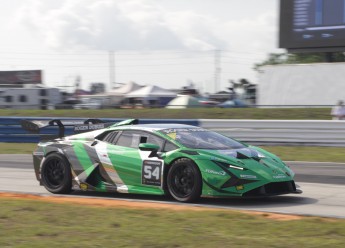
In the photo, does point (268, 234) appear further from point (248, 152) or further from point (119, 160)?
point (119, 160)

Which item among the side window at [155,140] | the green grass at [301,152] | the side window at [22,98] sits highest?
the side window at [22,98]

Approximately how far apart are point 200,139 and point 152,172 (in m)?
0.83

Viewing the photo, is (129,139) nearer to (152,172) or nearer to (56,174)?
(152,172)

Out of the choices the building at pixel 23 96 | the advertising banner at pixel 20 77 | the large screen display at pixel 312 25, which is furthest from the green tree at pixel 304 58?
the advertising banner at pixel 20 77

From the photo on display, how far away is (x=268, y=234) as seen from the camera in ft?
18.7

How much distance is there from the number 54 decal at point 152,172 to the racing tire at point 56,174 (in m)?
1.50

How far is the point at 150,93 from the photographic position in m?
42.8

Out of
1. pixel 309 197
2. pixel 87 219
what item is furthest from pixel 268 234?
pixel 309 197

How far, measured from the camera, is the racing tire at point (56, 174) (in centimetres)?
948

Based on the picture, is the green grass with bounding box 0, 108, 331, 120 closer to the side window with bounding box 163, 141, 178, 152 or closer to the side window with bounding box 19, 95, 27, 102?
the side window with bounding box 19, 95, 27, 102

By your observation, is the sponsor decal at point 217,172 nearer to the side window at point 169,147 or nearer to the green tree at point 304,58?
the side window at point 169,147

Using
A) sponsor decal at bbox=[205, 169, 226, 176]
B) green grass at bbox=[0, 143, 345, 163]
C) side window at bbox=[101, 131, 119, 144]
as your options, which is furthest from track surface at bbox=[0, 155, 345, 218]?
green grass at bbox=[0, 143, 345, 163]

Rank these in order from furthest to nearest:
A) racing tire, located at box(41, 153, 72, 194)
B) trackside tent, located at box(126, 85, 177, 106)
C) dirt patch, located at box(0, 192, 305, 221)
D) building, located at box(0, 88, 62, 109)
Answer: building, located at box(0, 88, 62, 109)
trackside tent, located at box(126, 85, 177, 106)
racing tire, located at box(41, 153, 72, 194)
dirt patch, located at box(0, 192, 305, 221)

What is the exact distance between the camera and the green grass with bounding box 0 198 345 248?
Result: 5.37 metres
